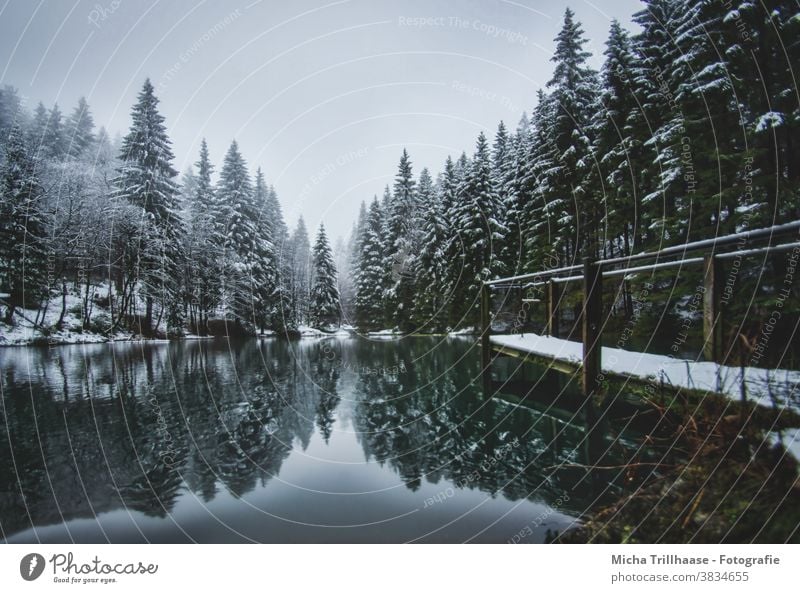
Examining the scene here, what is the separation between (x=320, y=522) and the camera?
3859 mm

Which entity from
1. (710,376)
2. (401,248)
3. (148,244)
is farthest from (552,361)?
(401,248)

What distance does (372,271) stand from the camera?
98.0 feet

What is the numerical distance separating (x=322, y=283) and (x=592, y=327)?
26.9 metres

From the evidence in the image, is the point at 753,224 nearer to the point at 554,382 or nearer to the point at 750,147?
the point at 750,147

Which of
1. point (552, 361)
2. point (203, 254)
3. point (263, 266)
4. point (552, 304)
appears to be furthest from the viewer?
point (263, 266)

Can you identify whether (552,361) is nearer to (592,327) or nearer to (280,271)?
(592,327)

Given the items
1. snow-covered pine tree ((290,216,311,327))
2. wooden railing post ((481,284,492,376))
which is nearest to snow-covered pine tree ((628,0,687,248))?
wooden railing post ((481,284,492,376))

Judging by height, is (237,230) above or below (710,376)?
above

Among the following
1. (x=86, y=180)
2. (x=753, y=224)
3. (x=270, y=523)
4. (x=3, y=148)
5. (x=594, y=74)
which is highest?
(x=594, y=74)

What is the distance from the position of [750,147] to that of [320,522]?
10.6m

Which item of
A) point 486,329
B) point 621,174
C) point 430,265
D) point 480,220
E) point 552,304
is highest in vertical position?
point 480,220

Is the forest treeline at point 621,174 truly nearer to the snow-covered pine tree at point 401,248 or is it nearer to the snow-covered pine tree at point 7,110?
the snow-covered pine tree at point 401,248

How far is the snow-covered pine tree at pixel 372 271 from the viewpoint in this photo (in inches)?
1164

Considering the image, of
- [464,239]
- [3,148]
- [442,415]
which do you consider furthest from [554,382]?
[464,239]
